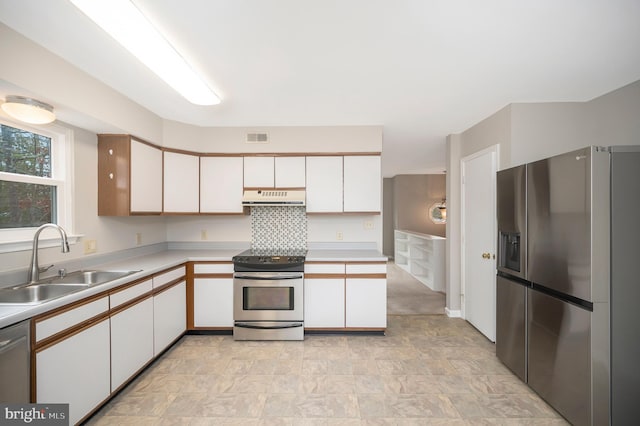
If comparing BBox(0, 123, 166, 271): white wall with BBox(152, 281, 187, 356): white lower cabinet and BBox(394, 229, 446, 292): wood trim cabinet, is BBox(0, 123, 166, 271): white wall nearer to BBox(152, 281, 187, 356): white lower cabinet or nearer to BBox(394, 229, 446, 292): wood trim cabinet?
BBox(152, 281, 187, 356): white lower cabinet

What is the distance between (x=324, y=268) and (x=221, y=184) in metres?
1.64

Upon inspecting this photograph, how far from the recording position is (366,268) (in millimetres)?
3186

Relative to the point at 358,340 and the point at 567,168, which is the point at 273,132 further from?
the point at 567,168

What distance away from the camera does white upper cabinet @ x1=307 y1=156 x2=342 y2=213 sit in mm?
3527

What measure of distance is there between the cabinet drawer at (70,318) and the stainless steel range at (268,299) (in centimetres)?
132

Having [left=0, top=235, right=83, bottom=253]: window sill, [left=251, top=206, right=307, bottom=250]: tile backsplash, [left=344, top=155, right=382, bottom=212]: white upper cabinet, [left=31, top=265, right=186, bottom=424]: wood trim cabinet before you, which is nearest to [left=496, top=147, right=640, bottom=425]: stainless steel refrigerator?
[left=344, top=155, right=382, bottom=212]: white upper cabinet

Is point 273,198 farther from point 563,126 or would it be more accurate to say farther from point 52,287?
point 563,126

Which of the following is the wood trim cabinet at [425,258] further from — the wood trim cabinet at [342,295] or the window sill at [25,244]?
the window sill at [25,244]

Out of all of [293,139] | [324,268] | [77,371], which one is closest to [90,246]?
[77,371]

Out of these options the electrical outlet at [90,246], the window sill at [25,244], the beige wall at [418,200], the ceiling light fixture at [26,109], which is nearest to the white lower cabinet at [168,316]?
the electrical outlet at [90,246]

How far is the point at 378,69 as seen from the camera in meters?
2.18

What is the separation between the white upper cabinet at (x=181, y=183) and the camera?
131 inches

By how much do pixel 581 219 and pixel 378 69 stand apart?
5.46ft

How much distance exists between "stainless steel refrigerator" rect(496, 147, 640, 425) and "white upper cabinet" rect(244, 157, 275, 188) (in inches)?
103
